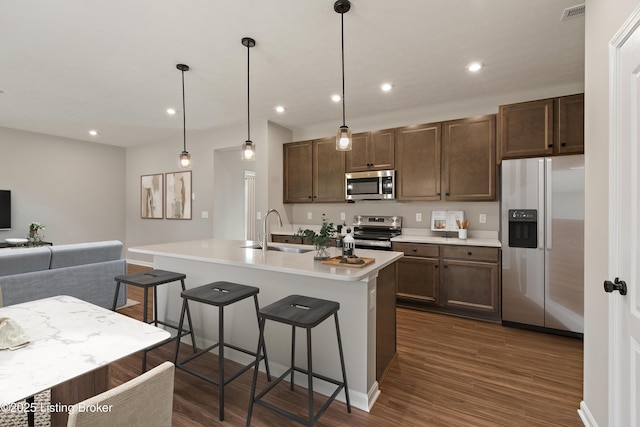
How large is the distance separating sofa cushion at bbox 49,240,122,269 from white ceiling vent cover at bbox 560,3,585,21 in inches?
191

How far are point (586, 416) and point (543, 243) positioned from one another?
1689mm

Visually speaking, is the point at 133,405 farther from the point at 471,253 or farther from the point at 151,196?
the point at 151,196

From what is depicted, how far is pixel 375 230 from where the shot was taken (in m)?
4.39

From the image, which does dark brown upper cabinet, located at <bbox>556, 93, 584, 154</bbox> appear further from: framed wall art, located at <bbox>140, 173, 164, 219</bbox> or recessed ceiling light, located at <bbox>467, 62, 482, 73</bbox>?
framed wall art, located at <bbox>140, 173, 164, 219</bbox>

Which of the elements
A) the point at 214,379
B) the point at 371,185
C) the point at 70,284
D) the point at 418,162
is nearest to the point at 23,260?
the point at 70,284

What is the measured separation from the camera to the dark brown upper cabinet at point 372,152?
4.20 m

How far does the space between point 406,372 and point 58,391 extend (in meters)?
2.13

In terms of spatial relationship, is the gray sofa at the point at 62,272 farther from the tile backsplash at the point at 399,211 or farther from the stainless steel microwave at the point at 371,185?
the stainless steel microwave at the point at 371,185

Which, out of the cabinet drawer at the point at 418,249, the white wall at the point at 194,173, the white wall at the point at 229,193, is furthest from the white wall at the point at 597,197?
the white wall at the point at 229,193

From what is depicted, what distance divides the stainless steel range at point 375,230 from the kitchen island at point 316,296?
1406 millimetres

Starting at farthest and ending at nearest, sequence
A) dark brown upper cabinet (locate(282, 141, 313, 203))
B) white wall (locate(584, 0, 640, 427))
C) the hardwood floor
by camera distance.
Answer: dark brown upper cabinet (locate(282, 141, 313, 203)) < the hardwood floor < white wall (locate(584, 0, 640, 427))

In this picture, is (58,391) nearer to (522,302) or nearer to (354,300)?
(354,300)

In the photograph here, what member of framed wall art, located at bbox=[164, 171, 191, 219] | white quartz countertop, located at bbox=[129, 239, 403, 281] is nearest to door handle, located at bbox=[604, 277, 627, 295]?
white quartz countertop, located at bbox=[129, 239, 403, 281]

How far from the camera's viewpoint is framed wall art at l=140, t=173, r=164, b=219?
20.5ft
